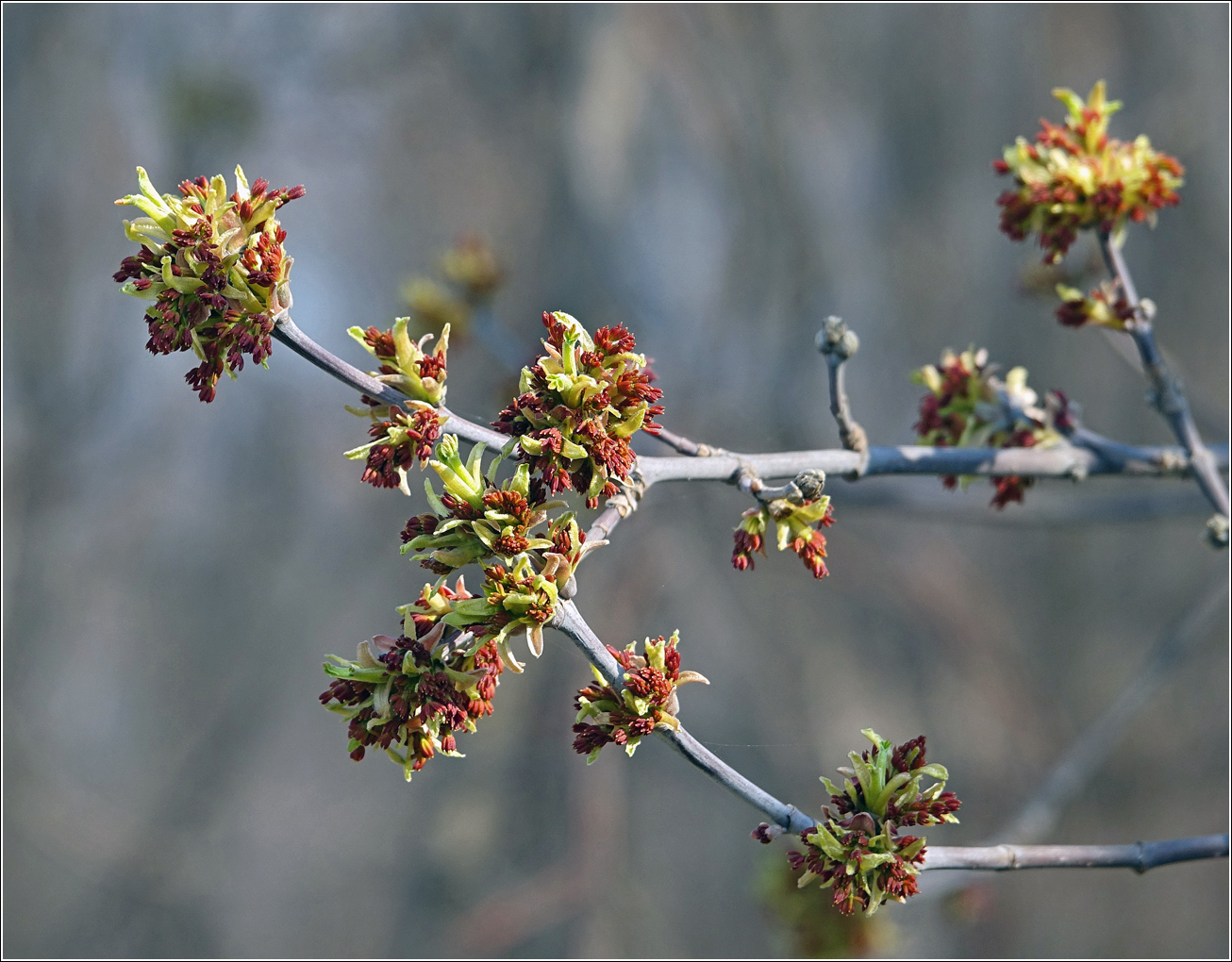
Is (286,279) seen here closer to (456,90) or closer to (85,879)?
(456,90)

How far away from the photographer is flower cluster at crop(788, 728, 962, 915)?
1.32 metres

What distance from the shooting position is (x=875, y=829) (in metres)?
1.36

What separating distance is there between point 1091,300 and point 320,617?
562cm

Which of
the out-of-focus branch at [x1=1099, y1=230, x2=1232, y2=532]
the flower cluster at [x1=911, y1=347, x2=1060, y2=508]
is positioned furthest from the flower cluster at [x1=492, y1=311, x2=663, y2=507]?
the out-of-focus branch at [x1=1099, y1=230, x2=1232, y2=532]

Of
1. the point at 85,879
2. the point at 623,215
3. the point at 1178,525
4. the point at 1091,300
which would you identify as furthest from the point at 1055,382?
the point at 85,879

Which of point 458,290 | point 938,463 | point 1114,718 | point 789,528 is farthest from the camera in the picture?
point 458,290

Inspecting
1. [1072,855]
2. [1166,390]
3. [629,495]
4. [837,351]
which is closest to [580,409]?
[629,495]

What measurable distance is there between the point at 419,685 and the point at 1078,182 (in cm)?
155

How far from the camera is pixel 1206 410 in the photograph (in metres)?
2.72

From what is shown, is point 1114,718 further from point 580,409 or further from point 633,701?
point 580,409

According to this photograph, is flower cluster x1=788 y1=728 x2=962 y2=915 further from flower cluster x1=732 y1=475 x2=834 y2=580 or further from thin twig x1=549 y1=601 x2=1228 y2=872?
flower cluster x1=732 y1=475 x2=834 y2=580

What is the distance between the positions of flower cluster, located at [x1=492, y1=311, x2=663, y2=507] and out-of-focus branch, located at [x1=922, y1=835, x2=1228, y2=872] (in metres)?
0.69

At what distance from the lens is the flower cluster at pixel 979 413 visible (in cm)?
195

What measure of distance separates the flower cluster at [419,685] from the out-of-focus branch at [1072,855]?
649 millimetres
